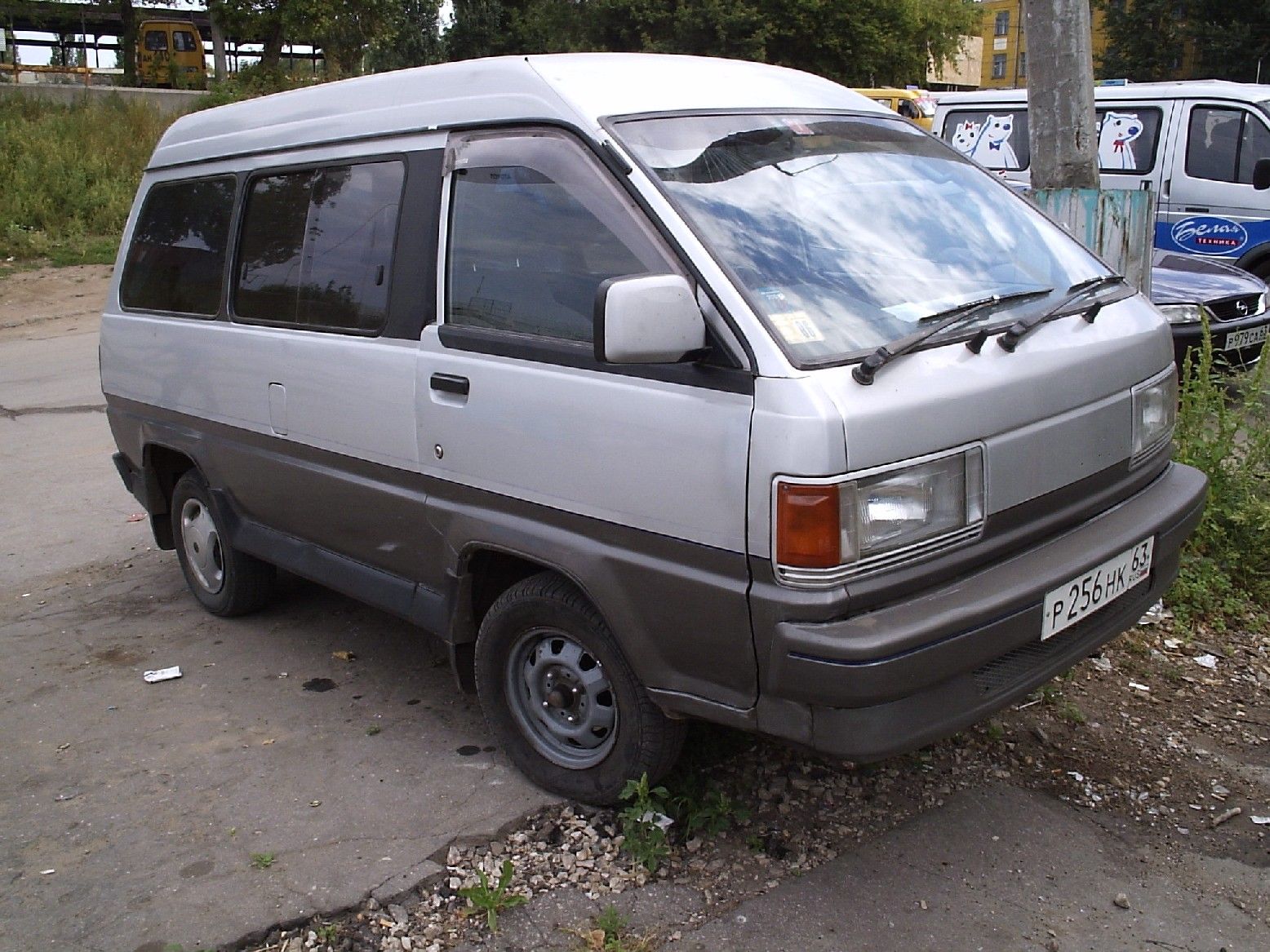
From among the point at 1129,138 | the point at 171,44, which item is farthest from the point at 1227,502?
the point at 171,44

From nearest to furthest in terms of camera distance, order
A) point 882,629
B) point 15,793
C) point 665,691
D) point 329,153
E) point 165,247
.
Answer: point 882,629
point 665,691
point 15,793
point 329,153
point 165,247

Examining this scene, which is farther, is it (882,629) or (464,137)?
(464,137)

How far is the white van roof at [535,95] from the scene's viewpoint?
10.4ft

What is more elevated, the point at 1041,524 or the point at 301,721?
the point at 1041,524

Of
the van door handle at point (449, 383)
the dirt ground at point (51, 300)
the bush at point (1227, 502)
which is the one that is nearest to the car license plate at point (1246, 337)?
the bush at point (1227, 502)

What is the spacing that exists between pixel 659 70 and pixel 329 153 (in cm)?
125

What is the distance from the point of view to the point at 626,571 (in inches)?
116

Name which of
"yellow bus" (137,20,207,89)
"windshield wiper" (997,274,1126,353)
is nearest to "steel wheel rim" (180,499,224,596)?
"windshield wiper" (997,274,1126,353)

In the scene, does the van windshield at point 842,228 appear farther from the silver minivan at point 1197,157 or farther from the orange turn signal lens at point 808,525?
the silver minivan at point 1197,157

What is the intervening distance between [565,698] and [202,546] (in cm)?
248

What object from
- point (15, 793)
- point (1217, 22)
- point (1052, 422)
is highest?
point (1217, 22)

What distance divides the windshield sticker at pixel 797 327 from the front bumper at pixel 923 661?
656 millimetres

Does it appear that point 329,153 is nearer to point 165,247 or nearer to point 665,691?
point 165,247

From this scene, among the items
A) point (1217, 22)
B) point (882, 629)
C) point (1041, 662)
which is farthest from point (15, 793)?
point (1217, 22)
